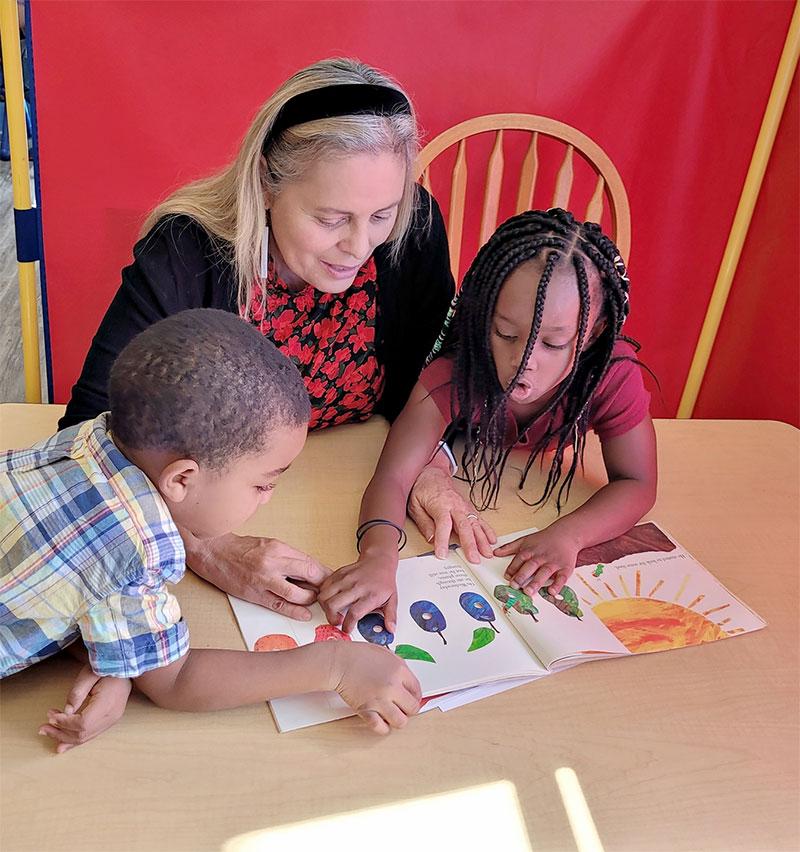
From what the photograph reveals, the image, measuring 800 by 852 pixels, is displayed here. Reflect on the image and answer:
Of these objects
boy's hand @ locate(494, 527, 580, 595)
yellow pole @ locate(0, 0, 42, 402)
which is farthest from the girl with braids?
yellow pole @ locate(0, 0, 42, 402)

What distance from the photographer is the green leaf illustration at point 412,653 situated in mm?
834

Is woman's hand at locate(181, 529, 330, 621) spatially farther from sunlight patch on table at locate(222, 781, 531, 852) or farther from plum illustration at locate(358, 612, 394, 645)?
sunlight patch on table at locate(222, 781, 531, 852)

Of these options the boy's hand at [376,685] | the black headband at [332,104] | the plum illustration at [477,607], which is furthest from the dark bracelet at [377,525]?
the black headband at [332,104]

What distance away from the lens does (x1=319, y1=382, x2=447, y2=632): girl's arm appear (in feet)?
2.89

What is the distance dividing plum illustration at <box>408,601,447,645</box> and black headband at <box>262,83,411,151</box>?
1.93 ft

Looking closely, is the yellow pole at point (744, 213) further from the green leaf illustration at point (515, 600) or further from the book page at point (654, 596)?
the green leaf illustration at point (515, 600)

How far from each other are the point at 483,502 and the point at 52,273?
1.22 metres

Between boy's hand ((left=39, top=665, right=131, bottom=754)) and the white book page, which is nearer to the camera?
boy's hand ((left=39, top=665, right=131, bottom=754))

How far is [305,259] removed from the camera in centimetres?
111

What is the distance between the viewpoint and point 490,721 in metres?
Answer: 0.77

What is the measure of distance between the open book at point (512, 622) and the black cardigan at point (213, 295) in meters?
0.37

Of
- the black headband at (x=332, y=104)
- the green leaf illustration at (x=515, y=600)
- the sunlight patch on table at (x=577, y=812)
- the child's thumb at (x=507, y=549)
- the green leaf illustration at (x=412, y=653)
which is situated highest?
the black headband at (x=332, y=104)

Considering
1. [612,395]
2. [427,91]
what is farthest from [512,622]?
[427,91]

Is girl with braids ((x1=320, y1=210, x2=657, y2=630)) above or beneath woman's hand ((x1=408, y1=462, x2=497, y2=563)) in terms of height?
above
